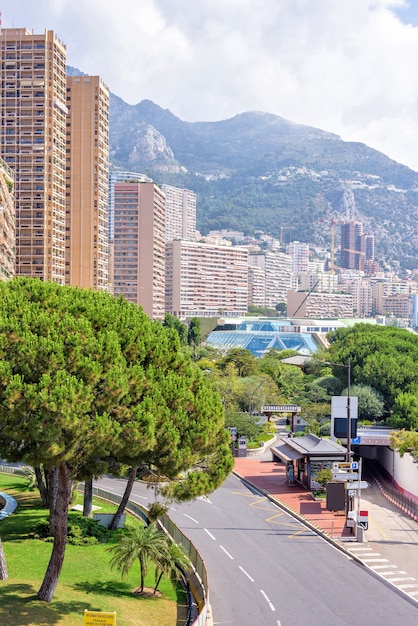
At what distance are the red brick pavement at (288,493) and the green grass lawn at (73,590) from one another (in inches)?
472

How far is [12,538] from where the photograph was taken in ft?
106

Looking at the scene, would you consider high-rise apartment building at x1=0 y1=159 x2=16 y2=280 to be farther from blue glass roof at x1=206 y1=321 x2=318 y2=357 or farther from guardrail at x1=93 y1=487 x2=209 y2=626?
blue glass roof at x1=206 y1=321 x2=318 y2=357

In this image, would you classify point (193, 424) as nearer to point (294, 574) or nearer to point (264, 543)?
point (294, 574)

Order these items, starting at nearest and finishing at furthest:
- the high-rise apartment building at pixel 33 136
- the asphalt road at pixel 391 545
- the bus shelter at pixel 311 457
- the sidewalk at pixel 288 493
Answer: the asphalt road at pixel 391 545
the sidewalk at pixel 288 493
the bus shelter at pixel 311 457
the high-rise apartment building at pixel 33 136

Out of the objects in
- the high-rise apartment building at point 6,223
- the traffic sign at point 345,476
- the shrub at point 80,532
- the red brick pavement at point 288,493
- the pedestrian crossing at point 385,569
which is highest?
the high-rise apartment building at point 6,223

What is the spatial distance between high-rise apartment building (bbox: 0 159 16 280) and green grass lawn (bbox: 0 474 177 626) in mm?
34186

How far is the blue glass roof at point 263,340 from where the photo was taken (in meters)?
149

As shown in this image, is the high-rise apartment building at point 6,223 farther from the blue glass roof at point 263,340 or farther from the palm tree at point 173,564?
the blue glass roof at point 263,340

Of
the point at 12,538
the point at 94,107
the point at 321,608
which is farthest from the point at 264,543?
the point at 94,107

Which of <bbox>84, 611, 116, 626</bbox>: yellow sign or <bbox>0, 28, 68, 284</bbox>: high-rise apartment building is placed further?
<bbox>0, 28, 68, 284</bbox>: high-rise apartment building

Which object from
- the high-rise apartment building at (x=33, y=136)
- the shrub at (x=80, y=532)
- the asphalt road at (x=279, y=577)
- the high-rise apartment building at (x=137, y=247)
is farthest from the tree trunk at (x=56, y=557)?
the high-rise apartment building at (x=137, y=247)

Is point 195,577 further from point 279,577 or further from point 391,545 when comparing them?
point 391,545

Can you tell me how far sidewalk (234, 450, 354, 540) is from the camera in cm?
3897

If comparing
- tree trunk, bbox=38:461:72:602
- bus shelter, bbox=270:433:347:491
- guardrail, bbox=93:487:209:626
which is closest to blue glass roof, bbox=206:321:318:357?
bus shelter, bbox=270:433:347:491
